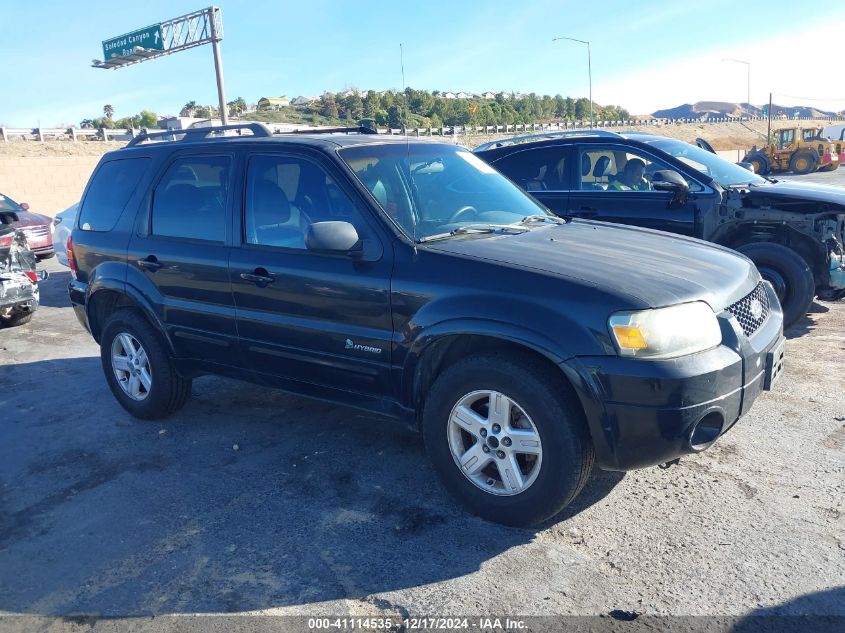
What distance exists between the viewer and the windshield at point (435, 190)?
13.2 ft

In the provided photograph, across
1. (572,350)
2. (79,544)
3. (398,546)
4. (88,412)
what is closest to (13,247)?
(88,412)

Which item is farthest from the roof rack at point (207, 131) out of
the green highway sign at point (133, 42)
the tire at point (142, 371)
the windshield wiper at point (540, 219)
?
the green highway sign at point (133, 42)

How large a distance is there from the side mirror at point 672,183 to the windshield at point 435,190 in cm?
222

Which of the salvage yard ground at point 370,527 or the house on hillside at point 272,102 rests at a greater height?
the house on hillside at point 272,102

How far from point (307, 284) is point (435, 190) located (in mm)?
974

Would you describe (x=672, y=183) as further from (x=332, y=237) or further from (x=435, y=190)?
(x=332, y=237)

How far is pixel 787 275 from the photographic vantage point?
20.7 feet

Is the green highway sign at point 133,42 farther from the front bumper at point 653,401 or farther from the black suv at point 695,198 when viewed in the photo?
the front bumper at point 653,401

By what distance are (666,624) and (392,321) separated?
6.16 ft

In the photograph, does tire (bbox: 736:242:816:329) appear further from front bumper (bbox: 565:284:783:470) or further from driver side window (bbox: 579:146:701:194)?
front bumper (bbox: 565:284:783:470)

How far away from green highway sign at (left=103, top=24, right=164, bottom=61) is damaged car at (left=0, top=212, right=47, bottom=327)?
71.6 ft

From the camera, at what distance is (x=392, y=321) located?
3713mm

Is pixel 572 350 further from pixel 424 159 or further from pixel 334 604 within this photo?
pixel 424 159

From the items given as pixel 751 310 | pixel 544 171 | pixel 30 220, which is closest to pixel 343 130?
pixel 751 310
